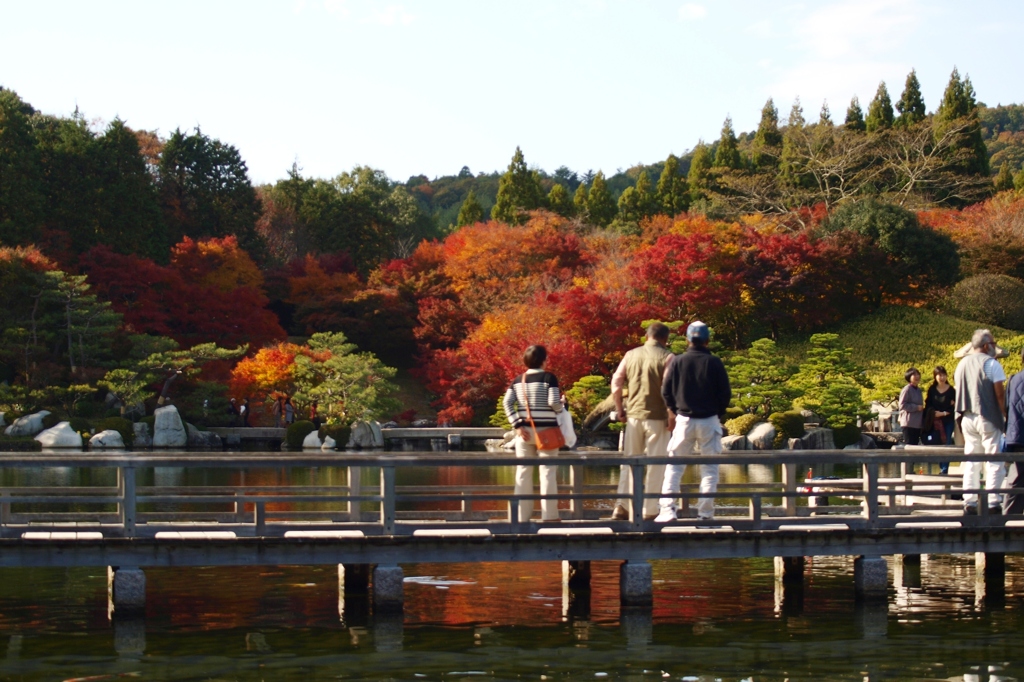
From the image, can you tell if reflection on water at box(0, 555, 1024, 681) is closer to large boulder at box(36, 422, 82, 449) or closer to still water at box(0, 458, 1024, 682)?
still water at box(0, 458, 1024, 682)

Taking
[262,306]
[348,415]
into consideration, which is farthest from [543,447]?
[262,306]

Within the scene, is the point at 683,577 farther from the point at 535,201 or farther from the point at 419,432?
the point at 535,201

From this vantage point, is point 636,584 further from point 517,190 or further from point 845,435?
point 517,190

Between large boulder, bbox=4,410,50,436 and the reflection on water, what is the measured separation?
23.6 meters

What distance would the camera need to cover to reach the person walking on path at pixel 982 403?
34.2ft

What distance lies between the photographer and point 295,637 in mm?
9383

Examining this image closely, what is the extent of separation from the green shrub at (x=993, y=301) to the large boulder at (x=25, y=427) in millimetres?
28953

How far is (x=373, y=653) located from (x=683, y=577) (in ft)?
13.9

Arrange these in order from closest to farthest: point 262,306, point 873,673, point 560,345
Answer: point 873,673
point 560,345
point 262,306

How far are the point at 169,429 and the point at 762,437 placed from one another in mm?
17001

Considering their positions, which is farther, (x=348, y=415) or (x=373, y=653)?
(x=348, y=415)

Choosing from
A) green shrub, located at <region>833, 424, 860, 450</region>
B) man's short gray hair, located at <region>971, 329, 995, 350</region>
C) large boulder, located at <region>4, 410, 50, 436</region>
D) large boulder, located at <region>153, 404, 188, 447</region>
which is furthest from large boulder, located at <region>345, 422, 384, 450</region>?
man's short gray hair, located at <region>971, 329, 995, 350</region>

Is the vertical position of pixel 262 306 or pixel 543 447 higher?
pixel 262 306

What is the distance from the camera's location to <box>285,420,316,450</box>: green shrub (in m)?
35.7
